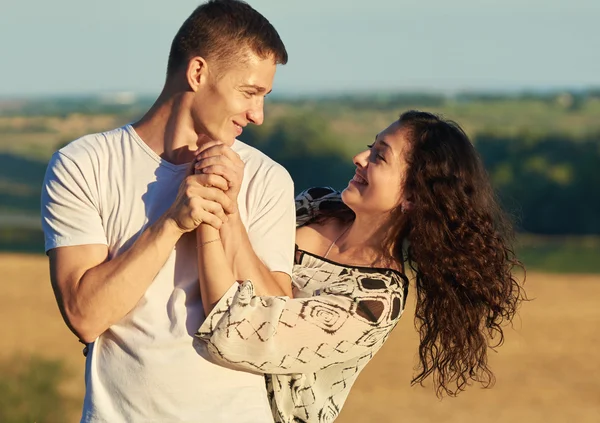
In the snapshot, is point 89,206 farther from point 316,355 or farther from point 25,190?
point 25,190

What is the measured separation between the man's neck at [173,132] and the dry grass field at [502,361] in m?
13.5

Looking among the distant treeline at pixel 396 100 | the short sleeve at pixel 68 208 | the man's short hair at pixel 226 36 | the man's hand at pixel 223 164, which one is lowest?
the distant treeline at pixel 396 100

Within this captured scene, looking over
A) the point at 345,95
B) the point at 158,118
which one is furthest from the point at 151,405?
the point at 345,95

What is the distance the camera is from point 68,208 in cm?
393

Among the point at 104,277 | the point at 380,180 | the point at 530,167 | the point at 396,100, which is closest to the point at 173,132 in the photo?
the point at 104,277

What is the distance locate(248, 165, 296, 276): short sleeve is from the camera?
13.7 ft

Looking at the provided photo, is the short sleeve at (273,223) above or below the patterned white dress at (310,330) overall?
above

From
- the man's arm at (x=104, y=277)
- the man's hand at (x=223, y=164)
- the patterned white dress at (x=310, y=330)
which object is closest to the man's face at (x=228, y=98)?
the man's hand at (x=223, y=164)

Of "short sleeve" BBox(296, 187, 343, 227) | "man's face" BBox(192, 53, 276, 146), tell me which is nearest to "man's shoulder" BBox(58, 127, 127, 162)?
"man's face" BBox(192, 53, 276, 146)

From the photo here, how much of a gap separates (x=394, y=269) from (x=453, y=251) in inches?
10.8

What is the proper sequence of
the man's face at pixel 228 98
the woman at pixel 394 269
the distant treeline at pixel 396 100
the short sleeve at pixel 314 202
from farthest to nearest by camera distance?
the distant treeline at pixel 396 100
the short sleeve at pixel 314 202
the woman at pixel 394 269
the man's face at pixel 228 98

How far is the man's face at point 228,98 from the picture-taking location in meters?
4.15

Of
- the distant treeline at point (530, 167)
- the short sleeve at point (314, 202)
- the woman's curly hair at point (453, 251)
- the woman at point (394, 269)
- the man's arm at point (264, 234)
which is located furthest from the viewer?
the distant treeline at point (530, 167)

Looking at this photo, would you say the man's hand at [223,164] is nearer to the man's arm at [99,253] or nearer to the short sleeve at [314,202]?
the man's arm at [99,253]
